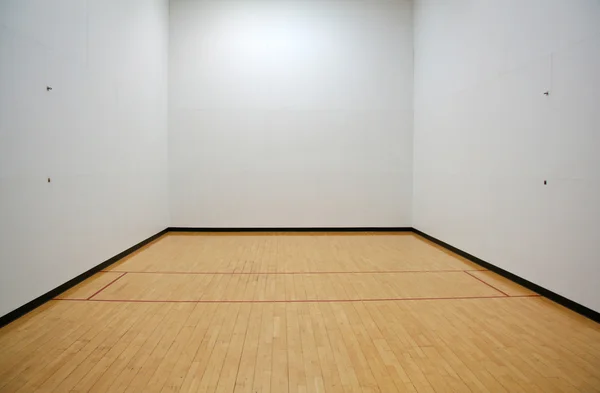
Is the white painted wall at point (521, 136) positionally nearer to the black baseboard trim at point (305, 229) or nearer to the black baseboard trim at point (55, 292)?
the black baseboard trim at point (305, 229)

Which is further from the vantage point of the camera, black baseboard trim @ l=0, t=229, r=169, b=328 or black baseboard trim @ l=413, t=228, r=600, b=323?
black baseboard trim @ l=413, t=228, r=600, b=323

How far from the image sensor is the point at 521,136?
3783 millimetres

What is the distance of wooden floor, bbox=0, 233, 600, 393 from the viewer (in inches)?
80.4

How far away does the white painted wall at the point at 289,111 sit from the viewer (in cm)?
671

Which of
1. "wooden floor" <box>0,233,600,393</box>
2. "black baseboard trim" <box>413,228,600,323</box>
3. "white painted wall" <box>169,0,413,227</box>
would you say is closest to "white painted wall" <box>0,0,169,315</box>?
"wooden floor" <box>0,233,600,393</box>

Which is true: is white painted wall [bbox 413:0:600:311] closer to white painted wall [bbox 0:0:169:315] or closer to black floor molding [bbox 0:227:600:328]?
black floor molding [bbox 0:227:600:328]

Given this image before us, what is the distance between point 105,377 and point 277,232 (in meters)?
4.79

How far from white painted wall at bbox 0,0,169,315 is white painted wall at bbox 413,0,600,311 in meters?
4.02

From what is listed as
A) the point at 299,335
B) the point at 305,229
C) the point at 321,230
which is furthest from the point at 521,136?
the point at 305,229

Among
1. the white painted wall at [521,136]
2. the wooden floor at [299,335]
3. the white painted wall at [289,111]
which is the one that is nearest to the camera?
the wooden floor at [299,335]

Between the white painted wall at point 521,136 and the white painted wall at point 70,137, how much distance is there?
4.02 m

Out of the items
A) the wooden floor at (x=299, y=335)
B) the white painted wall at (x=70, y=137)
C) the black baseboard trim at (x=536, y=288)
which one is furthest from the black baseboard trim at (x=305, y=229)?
the wooden floor at (x=299, y=335)

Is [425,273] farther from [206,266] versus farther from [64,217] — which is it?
[64,217]

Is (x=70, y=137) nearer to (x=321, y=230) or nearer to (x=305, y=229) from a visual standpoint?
(x=305, y=229)
